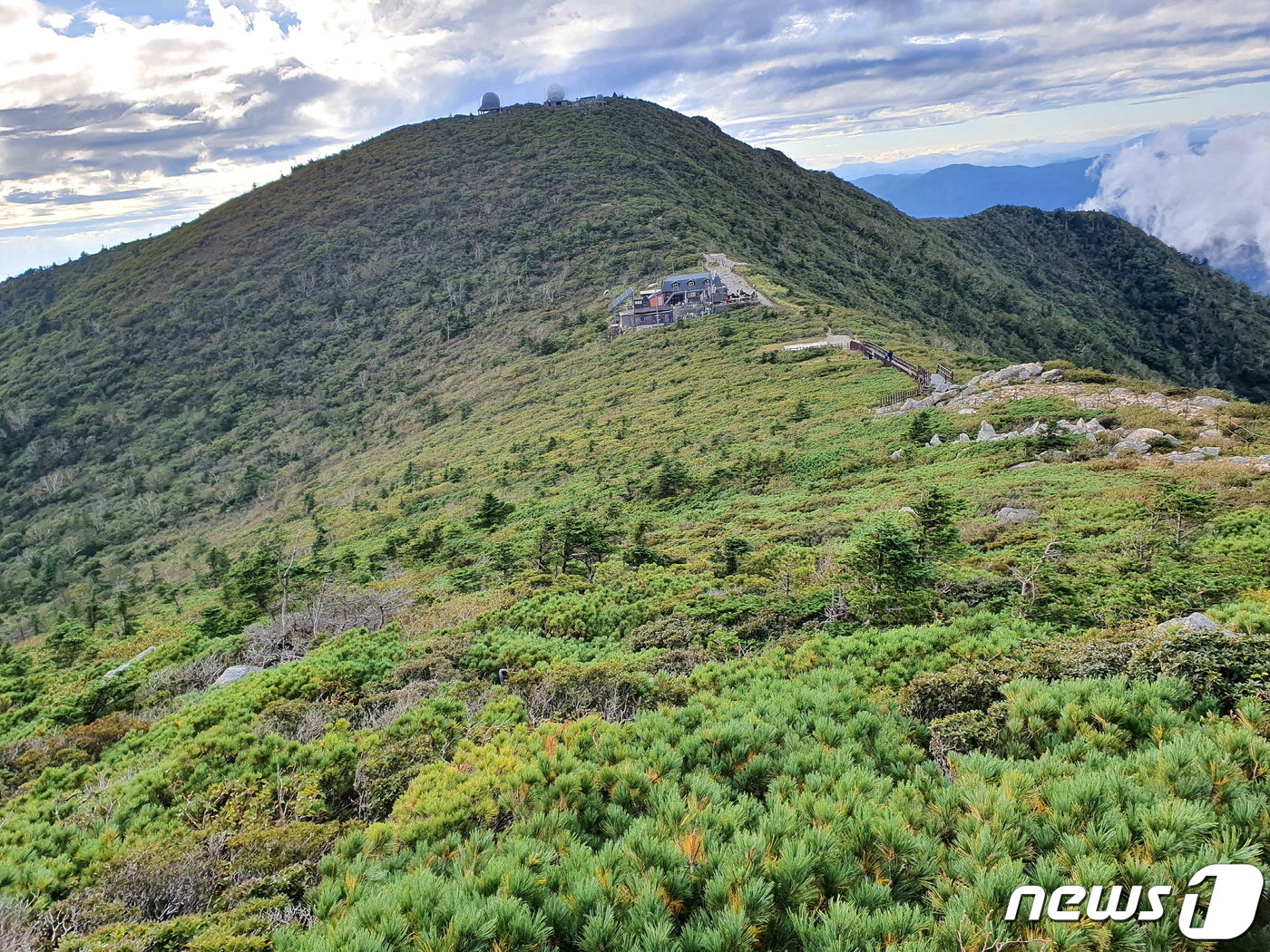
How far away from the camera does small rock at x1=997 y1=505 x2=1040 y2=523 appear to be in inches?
580

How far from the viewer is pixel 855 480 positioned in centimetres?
2186

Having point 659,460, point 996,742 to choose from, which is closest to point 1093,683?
point 996,742

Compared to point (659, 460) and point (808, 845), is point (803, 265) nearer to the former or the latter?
point (659, 460)

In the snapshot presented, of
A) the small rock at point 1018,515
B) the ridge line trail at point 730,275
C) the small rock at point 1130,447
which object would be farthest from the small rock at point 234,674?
the ridge line trail at point 730,275

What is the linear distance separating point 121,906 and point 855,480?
826 inches

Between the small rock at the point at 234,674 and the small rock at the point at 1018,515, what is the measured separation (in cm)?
1590

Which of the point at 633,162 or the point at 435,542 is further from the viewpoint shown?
the point at 633,162

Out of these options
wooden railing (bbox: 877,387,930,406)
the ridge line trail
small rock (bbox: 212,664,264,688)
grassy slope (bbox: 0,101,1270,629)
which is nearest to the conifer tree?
small rock (bbox: 212,664,264,688)

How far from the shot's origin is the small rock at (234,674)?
1107cm

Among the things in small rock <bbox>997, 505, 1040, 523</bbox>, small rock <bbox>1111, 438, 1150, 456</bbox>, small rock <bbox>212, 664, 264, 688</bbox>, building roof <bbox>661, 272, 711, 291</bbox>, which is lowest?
small rock <bbox>997, 505, 1040, 523</bbox>
